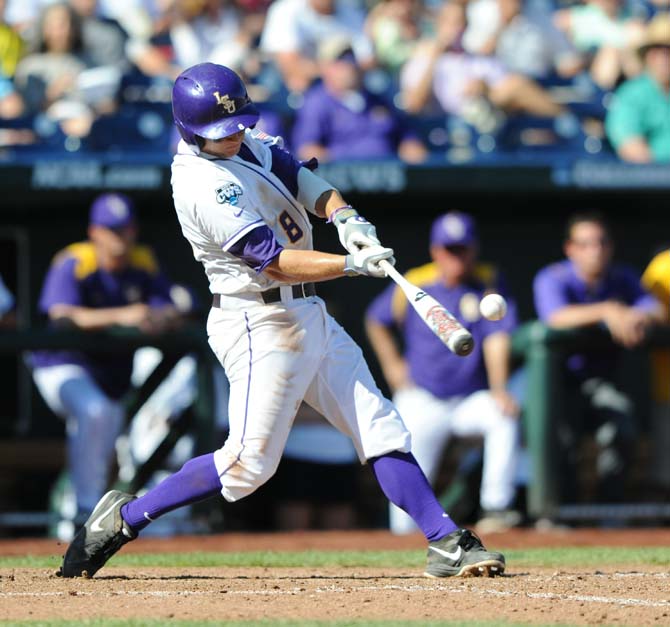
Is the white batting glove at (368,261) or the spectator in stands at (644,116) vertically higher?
the white batting glove at (368,261)

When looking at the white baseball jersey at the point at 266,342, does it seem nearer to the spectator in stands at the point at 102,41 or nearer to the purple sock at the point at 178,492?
the purple sock at the point at 178,492

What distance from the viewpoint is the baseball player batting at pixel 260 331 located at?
450 centimetres

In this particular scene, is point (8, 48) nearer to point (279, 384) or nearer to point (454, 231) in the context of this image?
point (454, 231)

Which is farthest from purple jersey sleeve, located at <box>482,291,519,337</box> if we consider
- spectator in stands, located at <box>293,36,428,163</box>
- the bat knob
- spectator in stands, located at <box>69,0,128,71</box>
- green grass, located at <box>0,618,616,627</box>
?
green grass, located at <box>0,618,616,627</box>

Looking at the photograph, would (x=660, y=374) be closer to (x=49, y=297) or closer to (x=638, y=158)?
(x=638, y=158)

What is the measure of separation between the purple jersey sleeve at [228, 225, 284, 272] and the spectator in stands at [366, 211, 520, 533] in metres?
3.29

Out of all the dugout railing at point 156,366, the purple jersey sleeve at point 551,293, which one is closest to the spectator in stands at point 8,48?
the dugout railing at point 156,366

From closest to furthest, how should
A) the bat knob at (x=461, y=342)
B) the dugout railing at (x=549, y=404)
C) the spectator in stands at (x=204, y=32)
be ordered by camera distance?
the bat knob at (x=461, y=342) → the dugout railing at (x=549, y=404) → the spectator in stands at (x=204, y=32)

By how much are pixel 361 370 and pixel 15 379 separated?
14.7ft

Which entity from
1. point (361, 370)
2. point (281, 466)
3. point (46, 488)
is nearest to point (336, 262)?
point (361, 370)

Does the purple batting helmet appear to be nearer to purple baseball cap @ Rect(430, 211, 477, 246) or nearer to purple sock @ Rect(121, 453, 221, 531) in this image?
purple sock @ Rect(121, 453, 221, 531)

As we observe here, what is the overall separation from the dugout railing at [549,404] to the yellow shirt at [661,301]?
31cm

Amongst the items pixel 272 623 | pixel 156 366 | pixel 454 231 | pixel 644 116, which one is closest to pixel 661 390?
pixel 454 231

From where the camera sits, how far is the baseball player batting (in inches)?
177
